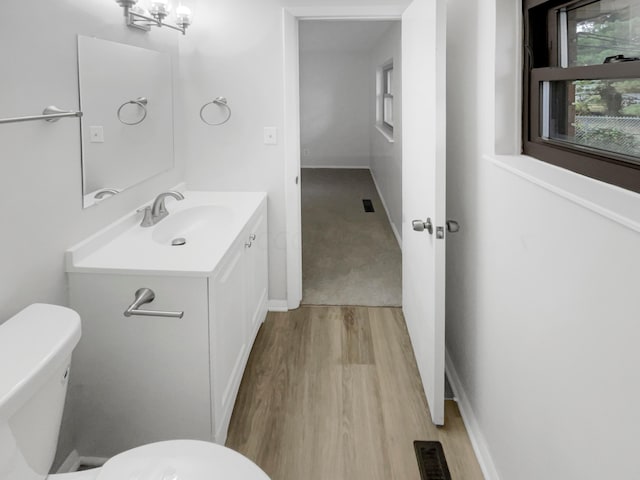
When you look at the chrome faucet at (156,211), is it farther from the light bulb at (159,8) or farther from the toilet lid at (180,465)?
the toilet lid at (180,465)

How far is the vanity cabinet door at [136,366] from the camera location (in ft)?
6.26

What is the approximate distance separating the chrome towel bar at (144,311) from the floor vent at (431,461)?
102 centimetres

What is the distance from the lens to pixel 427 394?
239 centimetres

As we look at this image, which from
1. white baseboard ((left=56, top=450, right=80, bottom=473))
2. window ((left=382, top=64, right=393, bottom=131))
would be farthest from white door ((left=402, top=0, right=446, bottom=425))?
window ((left=382, top=64, right=393, bottom=131))

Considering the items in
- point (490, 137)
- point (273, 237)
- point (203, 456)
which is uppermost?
point (490, 137)

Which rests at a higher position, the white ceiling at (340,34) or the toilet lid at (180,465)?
the white ceiling at (340,34)

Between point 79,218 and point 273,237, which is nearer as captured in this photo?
point 79,218

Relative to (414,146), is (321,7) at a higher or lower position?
higher

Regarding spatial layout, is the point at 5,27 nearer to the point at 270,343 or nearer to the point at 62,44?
the point at 62,44

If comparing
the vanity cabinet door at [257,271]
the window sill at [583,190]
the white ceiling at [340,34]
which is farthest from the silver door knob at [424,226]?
the white ceiling at [340,34]

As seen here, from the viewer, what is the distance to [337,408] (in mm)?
2404

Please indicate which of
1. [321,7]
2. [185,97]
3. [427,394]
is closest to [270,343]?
[427,394]

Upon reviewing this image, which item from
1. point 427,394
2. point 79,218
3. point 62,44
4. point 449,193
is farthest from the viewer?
point 449,193

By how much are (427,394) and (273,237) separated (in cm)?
143
